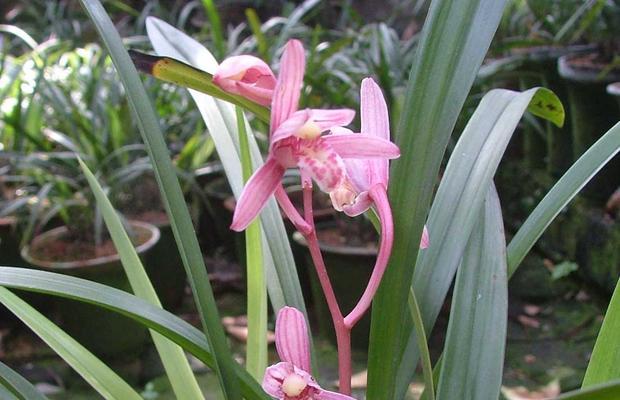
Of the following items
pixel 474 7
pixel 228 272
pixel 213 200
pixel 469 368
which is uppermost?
pixel 474 7

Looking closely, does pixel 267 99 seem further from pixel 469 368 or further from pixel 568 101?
pixel 568 101

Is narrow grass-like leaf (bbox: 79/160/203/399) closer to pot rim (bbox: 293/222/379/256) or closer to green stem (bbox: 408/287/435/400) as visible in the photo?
green stem (bbox: 408/287/435/400)

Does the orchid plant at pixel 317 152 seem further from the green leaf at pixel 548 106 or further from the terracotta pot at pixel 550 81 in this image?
the terracotta pot at pixel 550 81

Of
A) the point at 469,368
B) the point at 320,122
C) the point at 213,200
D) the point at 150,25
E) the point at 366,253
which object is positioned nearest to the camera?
the point at 320,122

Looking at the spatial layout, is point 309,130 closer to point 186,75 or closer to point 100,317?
point 186,75

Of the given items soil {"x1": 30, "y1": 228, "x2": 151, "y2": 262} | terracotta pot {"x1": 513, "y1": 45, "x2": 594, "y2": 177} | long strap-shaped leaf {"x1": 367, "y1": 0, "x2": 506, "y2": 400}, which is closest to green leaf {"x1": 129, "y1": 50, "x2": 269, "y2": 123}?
long strap-shaped leaf {"x1": 367, "y1": 0, "x2": 506, "y2": 400}

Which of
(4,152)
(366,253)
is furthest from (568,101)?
(4,152)

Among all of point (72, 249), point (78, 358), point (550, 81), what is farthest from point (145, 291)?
point (550, 81)
